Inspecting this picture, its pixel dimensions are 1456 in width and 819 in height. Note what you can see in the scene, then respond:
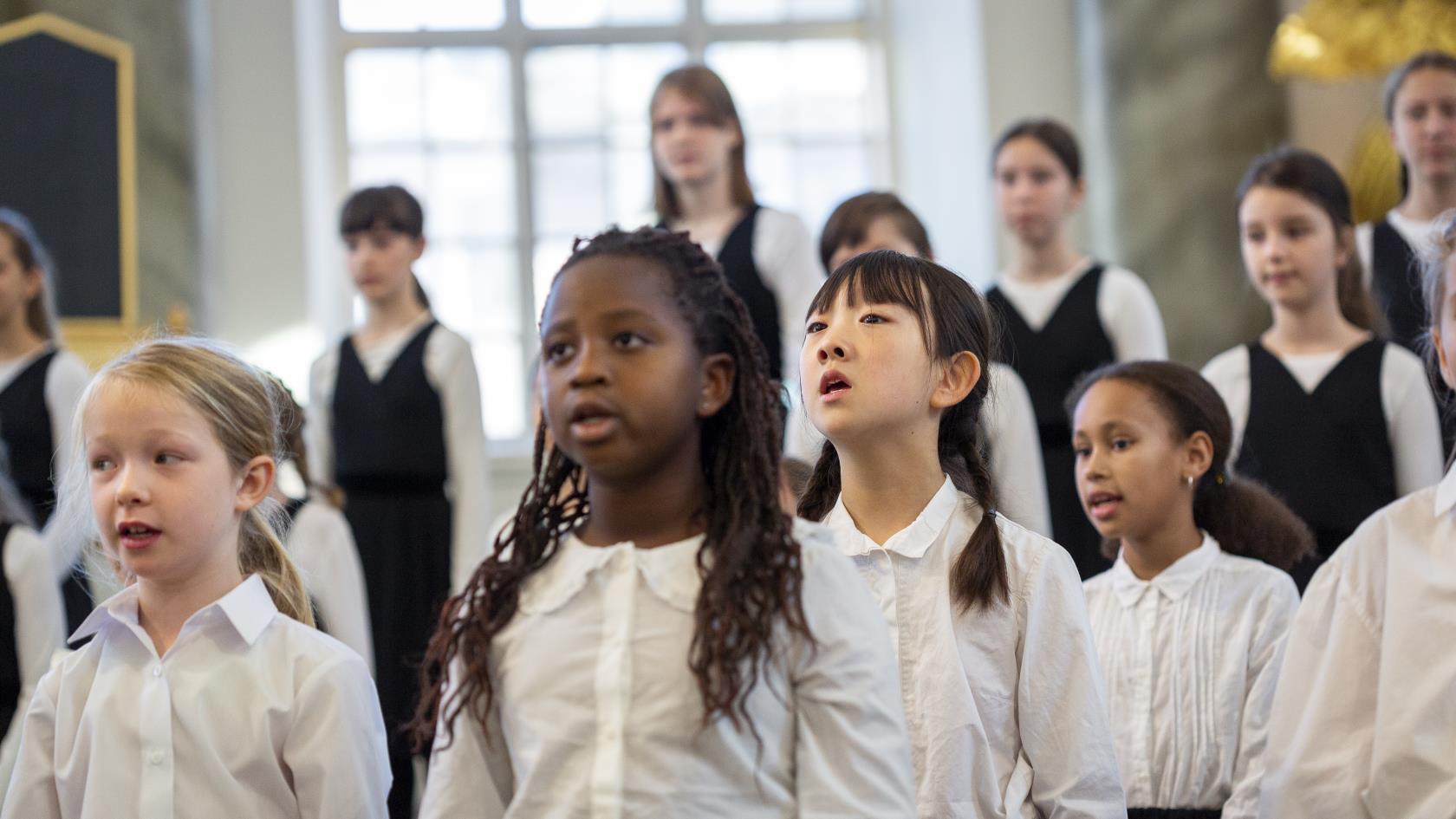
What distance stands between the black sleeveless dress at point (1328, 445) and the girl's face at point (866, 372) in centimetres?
156

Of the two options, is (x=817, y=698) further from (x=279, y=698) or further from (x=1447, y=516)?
(x=1447, y=516)

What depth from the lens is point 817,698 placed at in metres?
1.59

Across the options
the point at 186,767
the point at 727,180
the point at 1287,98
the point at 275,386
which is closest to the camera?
the point at 186,767

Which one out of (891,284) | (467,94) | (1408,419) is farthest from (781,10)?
(891,284)

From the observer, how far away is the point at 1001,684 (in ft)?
6.64

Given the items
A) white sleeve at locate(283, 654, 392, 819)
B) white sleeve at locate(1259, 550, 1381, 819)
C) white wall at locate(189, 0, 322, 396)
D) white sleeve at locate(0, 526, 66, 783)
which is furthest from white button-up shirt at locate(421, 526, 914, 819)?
white wall at locate(189, 0, 322, 396)

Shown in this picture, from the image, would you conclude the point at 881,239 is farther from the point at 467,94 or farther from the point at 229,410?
the point at 467,94

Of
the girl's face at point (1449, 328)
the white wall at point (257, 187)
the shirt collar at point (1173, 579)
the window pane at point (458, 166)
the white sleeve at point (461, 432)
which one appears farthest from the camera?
the window pane at point (458, 166)

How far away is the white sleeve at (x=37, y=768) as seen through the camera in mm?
1998

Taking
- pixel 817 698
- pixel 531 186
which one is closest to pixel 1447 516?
pixel 817 698

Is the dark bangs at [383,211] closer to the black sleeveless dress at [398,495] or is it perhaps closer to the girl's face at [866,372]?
the black sleeveless dress at [398,495]

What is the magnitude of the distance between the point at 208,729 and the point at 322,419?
2.63 m

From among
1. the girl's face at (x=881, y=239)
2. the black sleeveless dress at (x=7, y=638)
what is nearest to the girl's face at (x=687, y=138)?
the girl's face at (x=881, y=239)

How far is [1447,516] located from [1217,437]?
764mm
